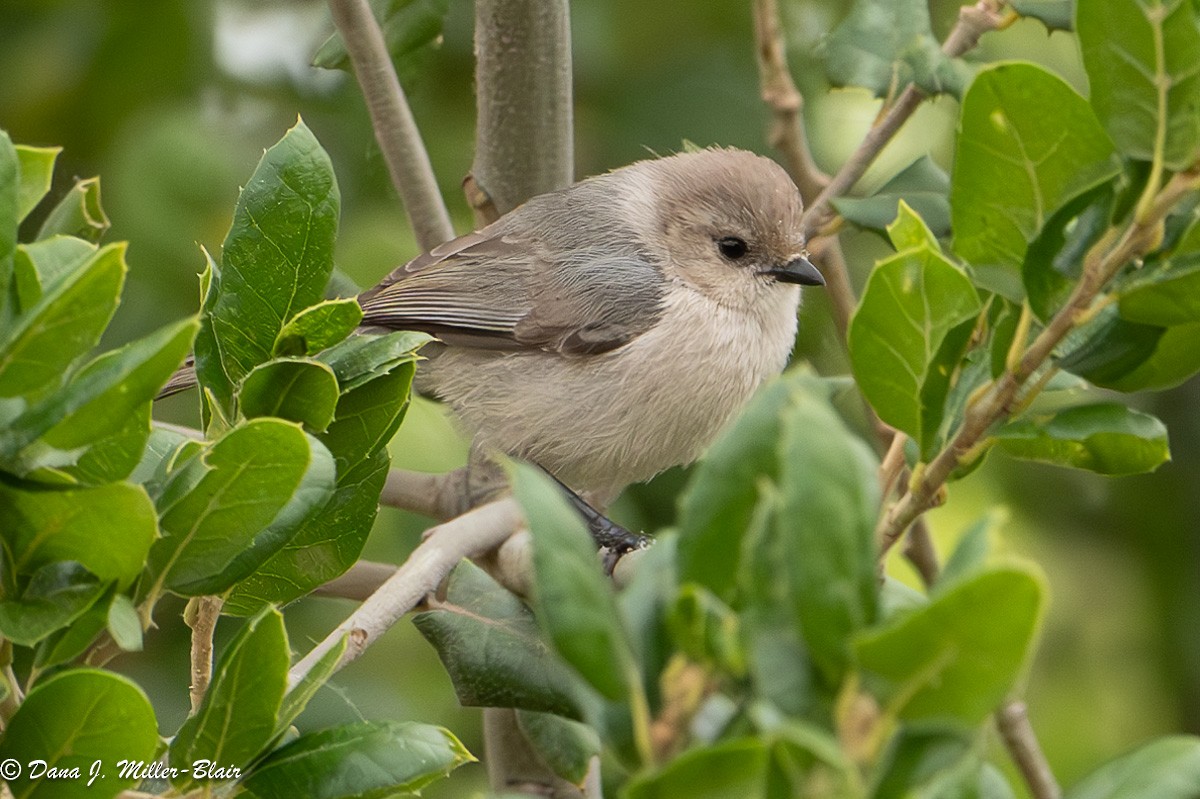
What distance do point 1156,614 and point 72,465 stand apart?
3.64 m

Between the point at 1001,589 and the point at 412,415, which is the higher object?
the point at 1001,589

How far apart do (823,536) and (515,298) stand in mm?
2601

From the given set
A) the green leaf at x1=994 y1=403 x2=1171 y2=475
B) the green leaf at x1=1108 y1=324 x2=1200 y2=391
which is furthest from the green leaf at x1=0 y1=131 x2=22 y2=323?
the green leaf at x1=1108 y1=324 x2=1200 y2=391

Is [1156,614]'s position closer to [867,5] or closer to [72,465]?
[867,5]

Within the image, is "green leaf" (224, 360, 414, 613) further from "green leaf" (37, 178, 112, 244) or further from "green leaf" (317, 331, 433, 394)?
"green leaf" (37, 178, 112, 244)

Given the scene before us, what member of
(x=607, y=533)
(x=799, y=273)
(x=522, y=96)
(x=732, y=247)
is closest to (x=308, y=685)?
(x=522, y=96)

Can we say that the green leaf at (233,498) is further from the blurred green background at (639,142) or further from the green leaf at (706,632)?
the blurred green background at (639,142)

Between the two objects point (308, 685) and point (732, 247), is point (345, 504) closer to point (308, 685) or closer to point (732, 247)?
point (308, 685)

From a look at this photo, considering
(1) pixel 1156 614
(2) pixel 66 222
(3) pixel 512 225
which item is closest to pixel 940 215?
(3) pixel 512 225

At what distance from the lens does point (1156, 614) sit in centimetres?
416

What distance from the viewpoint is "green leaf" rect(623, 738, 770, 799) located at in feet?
2.98

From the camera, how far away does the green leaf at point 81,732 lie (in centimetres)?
133

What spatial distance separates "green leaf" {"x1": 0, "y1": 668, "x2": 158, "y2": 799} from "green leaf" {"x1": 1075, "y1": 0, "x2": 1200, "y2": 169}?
116 cm

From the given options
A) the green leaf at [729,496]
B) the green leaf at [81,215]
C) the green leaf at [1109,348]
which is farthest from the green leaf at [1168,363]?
the green leaf at [81,215]
